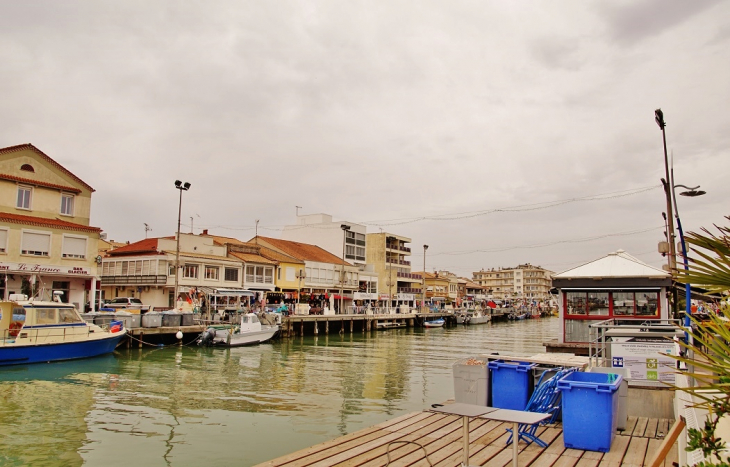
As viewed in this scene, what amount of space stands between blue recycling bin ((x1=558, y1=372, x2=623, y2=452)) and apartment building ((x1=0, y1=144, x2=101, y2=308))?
38492 millimetres

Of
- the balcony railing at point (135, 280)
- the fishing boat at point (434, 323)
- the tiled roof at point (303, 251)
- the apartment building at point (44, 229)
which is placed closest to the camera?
the apartment building at point (44, 229)

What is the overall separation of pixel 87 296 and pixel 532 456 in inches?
1858

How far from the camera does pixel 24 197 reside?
41.4 m

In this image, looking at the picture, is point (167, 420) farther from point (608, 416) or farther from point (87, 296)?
point (87, 296)

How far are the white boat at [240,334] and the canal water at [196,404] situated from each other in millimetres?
4744

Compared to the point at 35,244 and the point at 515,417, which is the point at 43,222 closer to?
the point at 35,244

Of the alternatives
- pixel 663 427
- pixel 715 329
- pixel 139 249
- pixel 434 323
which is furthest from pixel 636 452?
pixel 434 323

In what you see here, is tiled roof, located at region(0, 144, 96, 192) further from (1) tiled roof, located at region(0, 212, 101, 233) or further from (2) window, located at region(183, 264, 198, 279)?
(2) window, located at region(183, 264, 198, 279)

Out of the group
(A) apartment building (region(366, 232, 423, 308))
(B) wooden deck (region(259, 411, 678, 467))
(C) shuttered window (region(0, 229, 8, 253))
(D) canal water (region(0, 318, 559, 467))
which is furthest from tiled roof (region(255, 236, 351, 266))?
(B) wooden deck (region(259, 411, 678, 467))

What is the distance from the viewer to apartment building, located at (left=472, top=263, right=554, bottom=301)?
18700 cm

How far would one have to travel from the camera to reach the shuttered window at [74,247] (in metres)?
41.9

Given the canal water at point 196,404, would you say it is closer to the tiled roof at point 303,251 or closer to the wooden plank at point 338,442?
the wooden plank at point 338,442

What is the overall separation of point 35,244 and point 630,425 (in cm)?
4180

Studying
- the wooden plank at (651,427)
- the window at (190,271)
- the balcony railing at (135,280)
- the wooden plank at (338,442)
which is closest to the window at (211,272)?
the window at (190,271)
